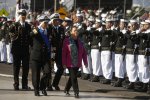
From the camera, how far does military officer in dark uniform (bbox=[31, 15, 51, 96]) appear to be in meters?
15.1

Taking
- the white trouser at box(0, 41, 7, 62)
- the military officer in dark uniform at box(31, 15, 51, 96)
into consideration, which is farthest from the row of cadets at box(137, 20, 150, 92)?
the white trouser at box(0, 41, 7, 62)

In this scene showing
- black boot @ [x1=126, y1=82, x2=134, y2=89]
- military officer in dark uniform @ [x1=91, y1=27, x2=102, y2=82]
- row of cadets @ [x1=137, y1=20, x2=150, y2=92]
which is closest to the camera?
row of cadets @ [x1=137, y1=20, x2=150, y2=92]

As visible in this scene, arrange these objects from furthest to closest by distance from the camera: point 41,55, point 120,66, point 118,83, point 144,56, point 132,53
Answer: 1. point 120,66
2. point 118,83
3. point 132,53
4. point 144,56
5. point 41,55

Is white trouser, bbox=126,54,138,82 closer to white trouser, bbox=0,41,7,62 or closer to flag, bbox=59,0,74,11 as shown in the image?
white trouser, bbox=0,41,7,62

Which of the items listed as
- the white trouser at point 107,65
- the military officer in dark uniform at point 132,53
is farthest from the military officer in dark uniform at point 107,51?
the military officer in dark uniform at point 132,53

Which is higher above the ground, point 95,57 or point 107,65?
point 95,57

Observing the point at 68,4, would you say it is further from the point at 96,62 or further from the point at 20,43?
the point at 20,43

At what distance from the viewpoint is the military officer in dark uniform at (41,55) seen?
15.1m

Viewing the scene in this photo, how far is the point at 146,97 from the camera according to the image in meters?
15.4

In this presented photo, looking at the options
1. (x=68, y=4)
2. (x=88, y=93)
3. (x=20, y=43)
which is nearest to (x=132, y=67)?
(x=88, y=93)

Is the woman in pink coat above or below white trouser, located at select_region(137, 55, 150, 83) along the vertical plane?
above

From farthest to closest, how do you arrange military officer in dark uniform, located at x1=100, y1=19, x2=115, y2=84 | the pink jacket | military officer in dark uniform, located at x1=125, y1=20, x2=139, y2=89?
military officer in dark uniform, located at x1=100, y1=19, x2=115, y2=84, military officer in dark uniform, located at x1=125, y1=20, x2=139, y2=89, the pink jacket

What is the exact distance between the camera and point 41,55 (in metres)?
15.2

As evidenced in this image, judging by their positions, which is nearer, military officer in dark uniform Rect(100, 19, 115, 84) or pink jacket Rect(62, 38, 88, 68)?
pink jacket Rect(62, 38, 88, 68)
